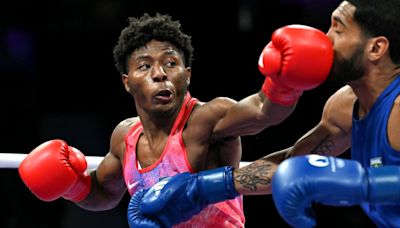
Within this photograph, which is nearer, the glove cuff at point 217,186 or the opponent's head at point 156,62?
the glove cuff at point 217,186

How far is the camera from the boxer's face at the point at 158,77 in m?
2.35

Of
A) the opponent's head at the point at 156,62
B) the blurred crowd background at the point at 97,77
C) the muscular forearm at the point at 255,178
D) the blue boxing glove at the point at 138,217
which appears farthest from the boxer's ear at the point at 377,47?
the blurred crowd background at the point at 97,77

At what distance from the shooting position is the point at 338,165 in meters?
1.80

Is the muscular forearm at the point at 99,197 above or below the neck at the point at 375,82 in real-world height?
below

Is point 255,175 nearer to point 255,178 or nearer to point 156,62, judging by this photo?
point 255,178

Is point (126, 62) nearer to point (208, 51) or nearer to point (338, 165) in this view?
point (338, 165)

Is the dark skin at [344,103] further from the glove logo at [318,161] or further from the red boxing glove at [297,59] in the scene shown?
the glove logo at [318,161]

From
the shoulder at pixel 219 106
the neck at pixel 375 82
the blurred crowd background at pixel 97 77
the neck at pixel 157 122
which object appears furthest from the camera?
the blurred crowd background at pixel 97 77

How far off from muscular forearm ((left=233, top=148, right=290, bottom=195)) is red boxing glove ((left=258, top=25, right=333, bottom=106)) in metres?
0.33

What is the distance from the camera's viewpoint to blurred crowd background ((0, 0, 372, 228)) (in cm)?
417

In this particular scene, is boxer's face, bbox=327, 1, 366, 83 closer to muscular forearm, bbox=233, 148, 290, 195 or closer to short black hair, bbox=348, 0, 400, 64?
short black hair, bbox=348, 0, 400, 64

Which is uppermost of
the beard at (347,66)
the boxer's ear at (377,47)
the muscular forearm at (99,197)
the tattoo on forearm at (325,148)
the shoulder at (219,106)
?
the boxer's ear at (377,47)

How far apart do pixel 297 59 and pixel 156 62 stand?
63cm

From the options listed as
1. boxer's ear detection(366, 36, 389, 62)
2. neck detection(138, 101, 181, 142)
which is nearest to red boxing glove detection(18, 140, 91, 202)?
neck detection(138, 101, 181, 142)
